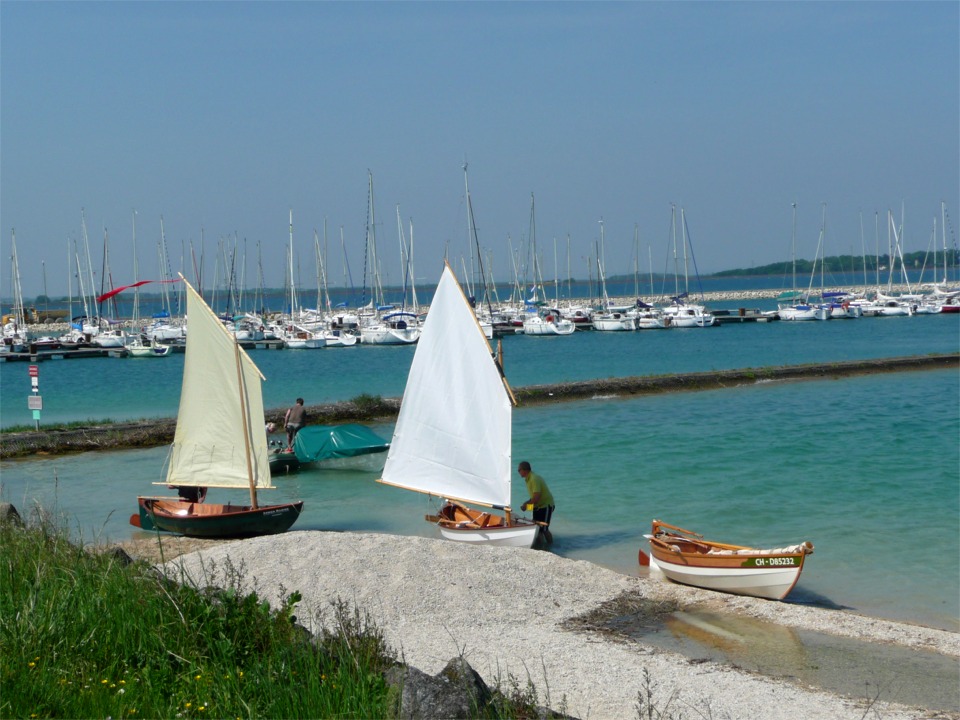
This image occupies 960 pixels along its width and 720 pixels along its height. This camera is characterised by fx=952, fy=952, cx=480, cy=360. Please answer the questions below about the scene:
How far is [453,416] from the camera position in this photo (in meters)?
15.7

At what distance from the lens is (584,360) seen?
54625 mm

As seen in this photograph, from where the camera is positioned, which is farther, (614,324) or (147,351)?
(614,324)

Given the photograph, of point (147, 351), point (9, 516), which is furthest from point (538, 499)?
point (147, 351)

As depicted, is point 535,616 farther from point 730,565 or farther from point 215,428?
point 215,428

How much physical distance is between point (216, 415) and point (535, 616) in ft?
25.0

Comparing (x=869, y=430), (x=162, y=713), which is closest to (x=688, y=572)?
(x=162, y=713)

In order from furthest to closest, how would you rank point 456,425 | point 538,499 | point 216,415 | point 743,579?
point 216,415
point 456,425
point 538,499
point 743,579

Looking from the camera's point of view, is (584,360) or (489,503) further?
(584,360)

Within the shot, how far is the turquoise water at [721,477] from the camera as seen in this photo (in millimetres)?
14305

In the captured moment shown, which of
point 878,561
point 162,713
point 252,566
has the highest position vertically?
point 162,713

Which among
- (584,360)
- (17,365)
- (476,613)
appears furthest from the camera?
(17,365)

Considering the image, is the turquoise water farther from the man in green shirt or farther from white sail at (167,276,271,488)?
white sail at (167,276,271,488)

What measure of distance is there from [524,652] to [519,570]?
2.43m

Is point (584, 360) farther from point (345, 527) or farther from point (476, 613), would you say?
point (476, 613)
